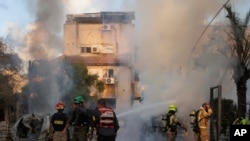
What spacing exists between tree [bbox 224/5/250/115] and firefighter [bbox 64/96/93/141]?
12546 millimetres

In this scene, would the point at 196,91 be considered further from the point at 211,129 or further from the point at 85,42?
the point at 85,42

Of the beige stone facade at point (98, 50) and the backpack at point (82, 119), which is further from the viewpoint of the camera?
the beige stone facade at point (98, 50)

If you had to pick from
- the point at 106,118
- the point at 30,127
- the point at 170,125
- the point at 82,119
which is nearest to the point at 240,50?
the point at 170,125

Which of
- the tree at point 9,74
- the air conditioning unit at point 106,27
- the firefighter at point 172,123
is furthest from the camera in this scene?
the air conditioning unit at point 106,27

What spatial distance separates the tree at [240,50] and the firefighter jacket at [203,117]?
312 inches

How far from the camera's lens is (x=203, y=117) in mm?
17625

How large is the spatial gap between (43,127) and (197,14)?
12.8 metres

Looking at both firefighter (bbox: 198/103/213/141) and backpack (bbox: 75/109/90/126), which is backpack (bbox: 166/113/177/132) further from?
backpack (bbox: 75/109/90/126)

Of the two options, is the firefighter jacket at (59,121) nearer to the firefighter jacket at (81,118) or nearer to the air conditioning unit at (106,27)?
the firefighter jacket at (81,118)

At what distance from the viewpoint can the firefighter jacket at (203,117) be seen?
1752 cm

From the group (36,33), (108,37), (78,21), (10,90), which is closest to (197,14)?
(36,33)

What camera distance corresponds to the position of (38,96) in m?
39.8

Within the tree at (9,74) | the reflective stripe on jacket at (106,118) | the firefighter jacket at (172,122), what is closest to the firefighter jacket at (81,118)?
the reflective stripe on jacket at (106,118)

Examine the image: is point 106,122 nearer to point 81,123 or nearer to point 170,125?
point 81,123
